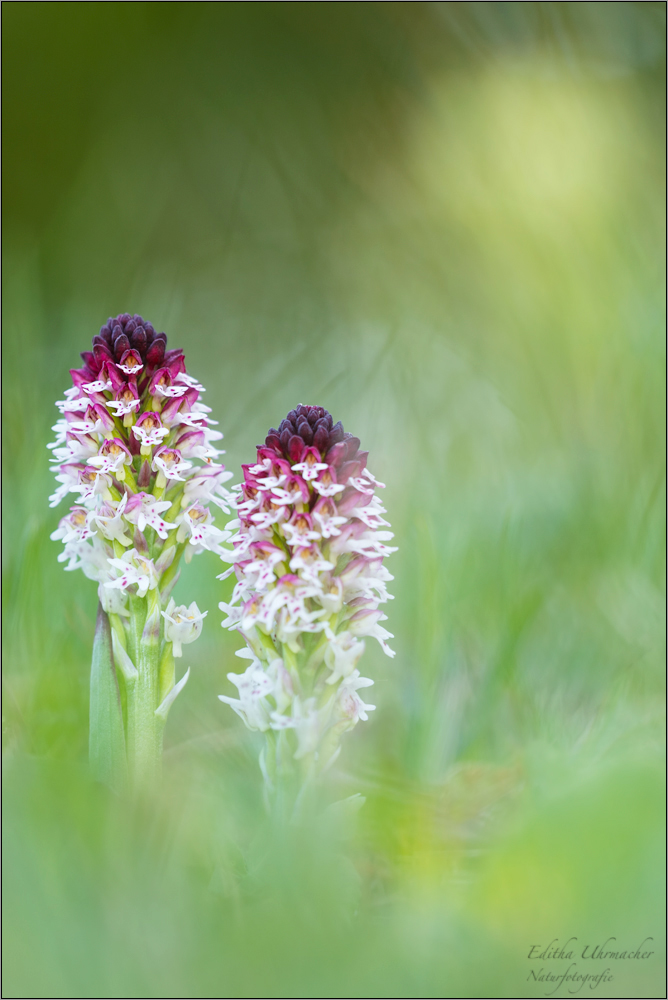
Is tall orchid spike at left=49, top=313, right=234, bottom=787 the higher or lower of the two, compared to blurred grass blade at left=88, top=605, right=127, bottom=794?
higher

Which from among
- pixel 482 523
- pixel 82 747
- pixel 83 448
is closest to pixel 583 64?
pixel 482 523

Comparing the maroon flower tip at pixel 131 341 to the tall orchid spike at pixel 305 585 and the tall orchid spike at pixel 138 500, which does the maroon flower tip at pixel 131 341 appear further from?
the tall orchid spike at pixel 305 585

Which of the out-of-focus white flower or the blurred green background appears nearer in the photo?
the blurred green background

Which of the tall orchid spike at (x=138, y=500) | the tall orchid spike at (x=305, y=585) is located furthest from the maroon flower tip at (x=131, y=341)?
the tall orchid spike at (x=305, y=585)

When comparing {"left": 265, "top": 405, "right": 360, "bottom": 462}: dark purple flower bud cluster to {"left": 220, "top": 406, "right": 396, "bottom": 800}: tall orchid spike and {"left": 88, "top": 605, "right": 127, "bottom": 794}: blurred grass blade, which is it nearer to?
{"left": 220, "top": 406, "right": 396, "bottom": 800}: tall orchid spike

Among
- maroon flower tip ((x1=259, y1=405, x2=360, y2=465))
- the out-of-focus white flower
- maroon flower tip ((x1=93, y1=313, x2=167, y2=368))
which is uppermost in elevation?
maroon flower tip ((x1=93, y1=313, x2=167, y2=368))

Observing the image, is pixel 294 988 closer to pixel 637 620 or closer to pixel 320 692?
pixel 320 692

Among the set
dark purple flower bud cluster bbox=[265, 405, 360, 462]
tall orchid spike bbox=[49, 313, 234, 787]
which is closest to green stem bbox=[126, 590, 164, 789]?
tall orchid spike bbox=[49, 313, 234, 787]
